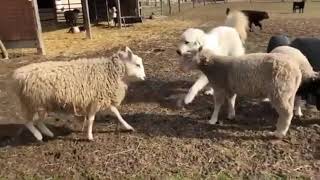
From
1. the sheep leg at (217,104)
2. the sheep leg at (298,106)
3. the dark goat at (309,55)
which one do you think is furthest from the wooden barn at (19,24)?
the sheep leg at (298,106)

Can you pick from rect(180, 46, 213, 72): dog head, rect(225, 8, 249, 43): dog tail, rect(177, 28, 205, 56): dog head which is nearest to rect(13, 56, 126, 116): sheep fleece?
rect(180, 46, 213, 72): dog head

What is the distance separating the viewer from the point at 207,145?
5848 millimetres

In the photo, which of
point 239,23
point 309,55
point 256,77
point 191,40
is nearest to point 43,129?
point 191,40

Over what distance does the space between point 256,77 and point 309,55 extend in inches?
62.0

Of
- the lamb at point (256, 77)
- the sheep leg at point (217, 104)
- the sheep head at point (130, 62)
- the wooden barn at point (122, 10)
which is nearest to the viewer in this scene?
the lamb at point (256, 77)

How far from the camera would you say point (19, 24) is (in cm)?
1380

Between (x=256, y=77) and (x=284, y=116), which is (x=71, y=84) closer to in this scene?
(x=256, y=77)

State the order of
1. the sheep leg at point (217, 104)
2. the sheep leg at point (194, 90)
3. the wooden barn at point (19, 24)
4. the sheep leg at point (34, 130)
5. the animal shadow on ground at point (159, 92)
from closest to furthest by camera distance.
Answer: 1. the sheep leg at point (34, 130)
2. the sheep leg at point (217, 104)
3. the sheep leg at point (194, 90)
4. the animal shadow on ground at point (159, 92)
5. the wooden barn at point (19, 24)

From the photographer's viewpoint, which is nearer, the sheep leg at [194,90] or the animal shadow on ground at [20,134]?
the animal shadow on ground at [20,134]

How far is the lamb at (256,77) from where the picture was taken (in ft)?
18.8

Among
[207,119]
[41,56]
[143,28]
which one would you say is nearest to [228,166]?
[207,119]

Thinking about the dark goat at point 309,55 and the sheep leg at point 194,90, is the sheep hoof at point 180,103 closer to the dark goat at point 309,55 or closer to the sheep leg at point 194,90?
the sheep leg at point 194,90

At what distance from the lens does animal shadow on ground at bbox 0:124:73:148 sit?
20.7 ft

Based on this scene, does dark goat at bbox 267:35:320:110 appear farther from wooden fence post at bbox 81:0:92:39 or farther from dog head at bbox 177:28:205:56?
wooden fence post at bbox 81:0:92:39
